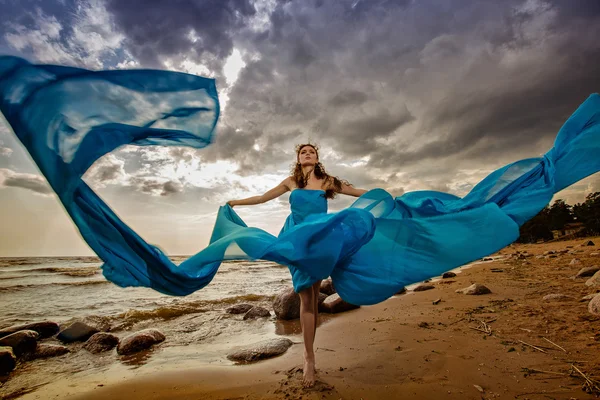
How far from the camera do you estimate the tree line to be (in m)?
32.8

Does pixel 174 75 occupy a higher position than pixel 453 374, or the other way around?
pixel 174 75

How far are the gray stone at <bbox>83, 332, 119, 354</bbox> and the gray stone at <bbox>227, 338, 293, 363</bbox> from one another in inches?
93.2

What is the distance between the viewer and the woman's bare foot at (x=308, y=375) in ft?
9.41

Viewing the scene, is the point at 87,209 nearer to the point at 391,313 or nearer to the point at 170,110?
the point at 170,110

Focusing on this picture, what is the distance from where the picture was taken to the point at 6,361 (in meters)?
4.07

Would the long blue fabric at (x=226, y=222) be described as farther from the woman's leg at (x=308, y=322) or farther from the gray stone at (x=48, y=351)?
the gray stone at (x=48, y=351)

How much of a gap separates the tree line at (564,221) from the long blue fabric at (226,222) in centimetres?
→ 3935

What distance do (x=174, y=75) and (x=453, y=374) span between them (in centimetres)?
388

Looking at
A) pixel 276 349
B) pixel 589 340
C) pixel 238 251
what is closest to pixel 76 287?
pixel 276 349

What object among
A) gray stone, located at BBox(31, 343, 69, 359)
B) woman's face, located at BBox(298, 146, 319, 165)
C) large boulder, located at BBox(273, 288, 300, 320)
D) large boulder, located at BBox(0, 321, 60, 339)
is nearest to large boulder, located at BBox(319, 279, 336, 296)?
large boulder, located at BBox(273, 288, 300, 320)

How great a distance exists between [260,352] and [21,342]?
4000mm

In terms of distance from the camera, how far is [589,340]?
3.25 meters

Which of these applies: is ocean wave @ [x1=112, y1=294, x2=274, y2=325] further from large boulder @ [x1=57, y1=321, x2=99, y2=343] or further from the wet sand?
the wet sand

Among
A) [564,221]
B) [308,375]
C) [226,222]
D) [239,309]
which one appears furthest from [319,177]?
[564,221]
